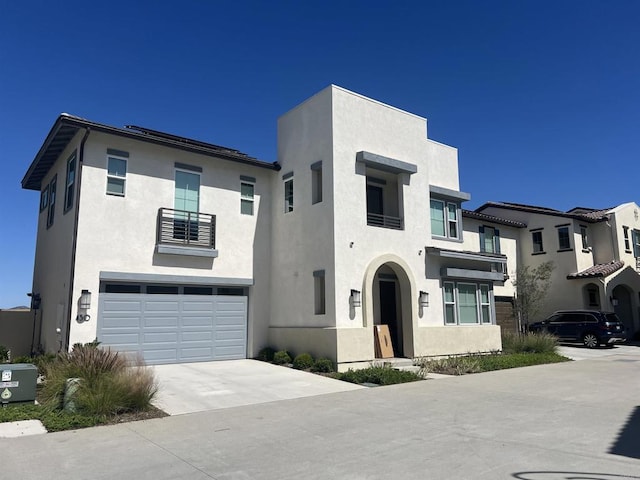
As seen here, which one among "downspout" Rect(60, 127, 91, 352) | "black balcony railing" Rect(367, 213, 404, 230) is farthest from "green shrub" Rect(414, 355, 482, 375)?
"downspout" Rect(60, 127, 91, 352)

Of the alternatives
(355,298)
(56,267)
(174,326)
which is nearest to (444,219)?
(355,298)

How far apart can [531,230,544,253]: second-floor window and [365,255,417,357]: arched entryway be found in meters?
14.3

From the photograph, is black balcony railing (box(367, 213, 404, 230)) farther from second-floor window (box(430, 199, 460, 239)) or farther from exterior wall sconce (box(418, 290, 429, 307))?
exterior wall sconce (box(418, 290, 429, 307))

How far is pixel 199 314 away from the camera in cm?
1645

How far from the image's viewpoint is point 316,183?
1714cm

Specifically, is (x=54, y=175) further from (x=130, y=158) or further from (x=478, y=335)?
(x=478, y=335)

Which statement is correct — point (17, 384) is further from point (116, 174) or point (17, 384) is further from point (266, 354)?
point (266, 354)

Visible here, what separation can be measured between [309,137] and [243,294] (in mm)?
6179

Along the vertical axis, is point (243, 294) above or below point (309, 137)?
below

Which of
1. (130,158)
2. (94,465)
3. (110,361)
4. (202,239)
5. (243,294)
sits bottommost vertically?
(94,465)

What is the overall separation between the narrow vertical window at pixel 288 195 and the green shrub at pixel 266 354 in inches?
199

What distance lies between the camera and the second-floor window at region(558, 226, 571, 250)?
2800 centimetres

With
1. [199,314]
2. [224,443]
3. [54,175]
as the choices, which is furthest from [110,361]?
[54,175]

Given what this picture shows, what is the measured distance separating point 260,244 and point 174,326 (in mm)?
4353
